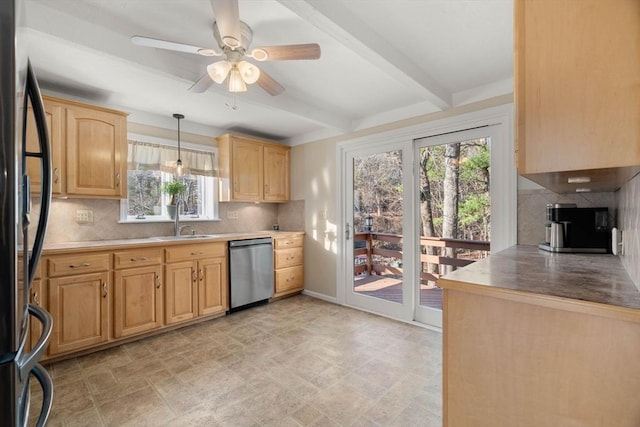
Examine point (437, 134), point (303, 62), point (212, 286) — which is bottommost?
point (212, 286)

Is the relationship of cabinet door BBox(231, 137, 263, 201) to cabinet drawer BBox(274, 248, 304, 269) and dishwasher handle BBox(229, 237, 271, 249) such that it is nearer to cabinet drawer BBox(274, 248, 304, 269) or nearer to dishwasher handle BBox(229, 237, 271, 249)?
dishwasher handle BBox(229, 237, 271, 249)

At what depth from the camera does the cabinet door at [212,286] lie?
3225 millimetres

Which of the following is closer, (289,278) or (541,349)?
(541,349)

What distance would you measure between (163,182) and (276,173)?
1520 millimetres

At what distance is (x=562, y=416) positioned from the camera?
2.89ft

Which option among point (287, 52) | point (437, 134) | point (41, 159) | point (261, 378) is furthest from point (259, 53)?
point (261, 378)

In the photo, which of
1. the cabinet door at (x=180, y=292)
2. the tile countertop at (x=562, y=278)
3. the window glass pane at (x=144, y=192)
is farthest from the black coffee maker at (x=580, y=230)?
the window glass pane at (x=144, y=192)

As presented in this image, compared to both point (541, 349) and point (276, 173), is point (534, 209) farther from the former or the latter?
point (276, 173)

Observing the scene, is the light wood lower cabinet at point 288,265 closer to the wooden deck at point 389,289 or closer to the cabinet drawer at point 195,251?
the cabinet drawer at point 195,251

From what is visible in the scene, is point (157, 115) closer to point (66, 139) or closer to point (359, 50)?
point (66, 139)

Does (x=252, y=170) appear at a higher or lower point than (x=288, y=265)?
higher

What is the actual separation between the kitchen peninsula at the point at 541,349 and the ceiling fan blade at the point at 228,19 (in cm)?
157

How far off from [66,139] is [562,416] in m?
3.67

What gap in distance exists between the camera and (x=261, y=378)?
216cm
